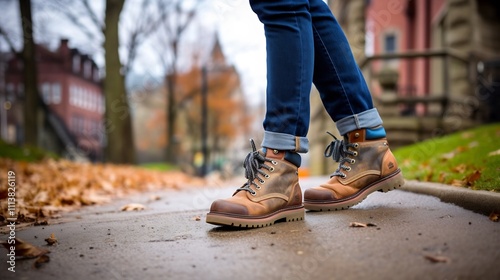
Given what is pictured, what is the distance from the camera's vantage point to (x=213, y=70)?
23938 mm

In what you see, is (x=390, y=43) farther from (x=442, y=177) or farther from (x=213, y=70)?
(x=442, y=177)

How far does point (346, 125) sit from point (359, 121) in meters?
0.07

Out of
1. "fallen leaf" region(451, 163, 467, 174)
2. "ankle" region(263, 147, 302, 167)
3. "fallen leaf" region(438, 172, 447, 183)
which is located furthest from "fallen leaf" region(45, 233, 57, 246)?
"fallen leaf" region(451, 163, 467, 174)

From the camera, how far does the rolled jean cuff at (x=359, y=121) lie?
244 cm

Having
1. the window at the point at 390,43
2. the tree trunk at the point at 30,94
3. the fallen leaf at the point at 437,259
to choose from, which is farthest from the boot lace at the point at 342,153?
the window at the point at 390,43

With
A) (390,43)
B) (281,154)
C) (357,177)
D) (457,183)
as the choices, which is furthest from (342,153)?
(390,43)

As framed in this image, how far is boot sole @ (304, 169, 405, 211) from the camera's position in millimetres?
2443

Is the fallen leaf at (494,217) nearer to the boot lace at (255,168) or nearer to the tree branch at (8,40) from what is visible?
the boot lace at (255,168)

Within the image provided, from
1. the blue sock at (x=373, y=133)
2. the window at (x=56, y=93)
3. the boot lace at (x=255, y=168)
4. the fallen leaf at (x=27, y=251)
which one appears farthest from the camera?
the window at (x=56, y=93)

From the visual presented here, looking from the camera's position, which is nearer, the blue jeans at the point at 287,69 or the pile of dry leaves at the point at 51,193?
the blue jeans at the point at 287,69

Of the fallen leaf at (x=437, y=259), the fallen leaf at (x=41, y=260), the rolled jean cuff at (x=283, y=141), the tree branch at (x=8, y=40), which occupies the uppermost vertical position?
the tree branch at (x=8, y=40)

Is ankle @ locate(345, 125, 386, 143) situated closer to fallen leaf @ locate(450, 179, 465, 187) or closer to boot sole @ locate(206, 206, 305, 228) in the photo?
boot sole @ locate(206, 206, 305, 228)

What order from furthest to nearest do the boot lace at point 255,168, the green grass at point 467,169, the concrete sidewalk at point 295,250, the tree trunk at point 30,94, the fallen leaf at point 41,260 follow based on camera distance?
the tree trunk at point 30,94 < the green grass at point 467,169 < the boot lace at point 255,168 < the fallen leaf at point 41,260 < the concrete sidewalk at point 295,250

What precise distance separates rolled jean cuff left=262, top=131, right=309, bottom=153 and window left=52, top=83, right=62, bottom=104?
39.6 metres
